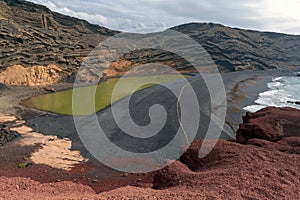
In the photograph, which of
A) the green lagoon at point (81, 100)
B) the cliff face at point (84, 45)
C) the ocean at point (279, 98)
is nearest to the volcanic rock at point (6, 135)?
the green lagoon at point (81, 100)

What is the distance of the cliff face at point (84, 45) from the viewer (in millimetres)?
51875

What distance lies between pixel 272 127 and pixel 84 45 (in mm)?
53570

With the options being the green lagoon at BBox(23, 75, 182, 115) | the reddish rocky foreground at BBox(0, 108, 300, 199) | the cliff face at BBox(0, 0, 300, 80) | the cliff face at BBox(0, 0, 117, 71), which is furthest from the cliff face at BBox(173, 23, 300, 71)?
the reddish rocky foreground at BBox(0, 108, 300, 199)

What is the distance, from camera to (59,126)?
28.8 metres

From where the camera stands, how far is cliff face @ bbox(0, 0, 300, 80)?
5188cm

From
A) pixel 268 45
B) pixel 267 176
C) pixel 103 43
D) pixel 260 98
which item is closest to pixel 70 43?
pixel 103 43

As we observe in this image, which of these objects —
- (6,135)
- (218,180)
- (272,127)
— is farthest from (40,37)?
(218,180)

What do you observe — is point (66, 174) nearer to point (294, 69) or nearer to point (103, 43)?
point (103, 43)

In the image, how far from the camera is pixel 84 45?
65500 mm

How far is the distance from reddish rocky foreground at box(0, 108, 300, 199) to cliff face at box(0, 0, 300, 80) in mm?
39005

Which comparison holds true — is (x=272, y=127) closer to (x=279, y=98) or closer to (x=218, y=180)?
(x=218, y=180)

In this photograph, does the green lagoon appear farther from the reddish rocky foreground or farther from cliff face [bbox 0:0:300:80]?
the reddish rocky foreground

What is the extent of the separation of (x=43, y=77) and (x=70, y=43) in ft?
45.0

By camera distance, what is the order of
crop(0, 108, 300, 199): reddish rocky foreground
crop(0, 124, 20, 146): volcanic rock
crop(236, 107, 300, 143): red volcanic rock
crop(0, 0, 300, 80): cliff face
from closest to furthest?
crop(0, 108, 300, 199): reddish rocky foreground → crop(236, 107, 300, 143): red volcanic rock → crop(0, 124, 20, 146): volcanic rock → crop(0, 0, 300, 80): cliff face
